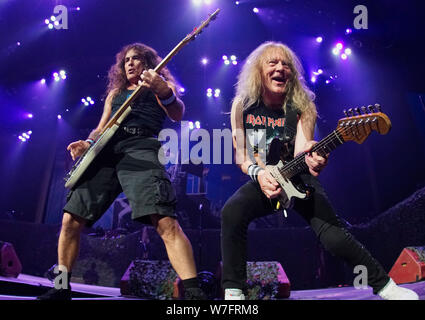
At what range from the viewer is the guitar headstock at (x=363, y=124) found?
2.17 metres

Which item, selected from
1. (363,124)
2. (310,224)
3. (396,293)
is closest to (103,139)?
(310,224)

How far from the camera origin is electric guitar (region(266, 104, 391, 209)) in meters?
2.20

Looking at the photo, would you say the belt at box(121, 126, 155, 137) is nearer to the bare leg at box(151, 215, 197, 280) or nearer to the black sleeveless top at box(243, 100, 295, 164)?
the bare leg at box(151, 215, 197, 280)

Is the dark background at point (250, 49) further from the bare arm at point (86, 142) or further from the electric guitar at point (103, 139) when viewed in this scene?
the electric guitar at point (103, 139)

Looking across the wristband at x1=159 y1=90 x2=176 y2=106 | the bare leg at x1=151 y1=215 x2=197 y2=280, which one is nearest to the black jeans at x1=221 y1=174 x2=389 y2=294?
the bare leg at x1=151 y1=215 x2=197 y2=280

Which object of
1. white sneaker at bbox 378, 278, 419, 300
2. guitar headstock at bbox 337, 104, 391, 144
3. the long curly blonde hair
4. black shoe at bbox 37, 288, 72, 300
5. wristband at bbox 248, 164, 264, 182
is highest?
the long curly blonde hair

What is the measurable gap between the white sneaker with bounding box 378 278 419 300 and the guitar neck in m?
0.97

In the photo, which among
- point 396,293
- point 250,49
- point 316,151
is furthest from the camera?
point 250,49

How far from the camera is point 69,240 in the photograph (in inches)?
102

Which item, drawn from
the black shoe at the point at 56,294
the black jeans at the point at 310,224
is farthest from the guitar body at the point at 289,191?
the black shoe at the point at 56,294

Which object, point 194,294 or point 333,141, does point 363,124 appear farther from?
point 194,294

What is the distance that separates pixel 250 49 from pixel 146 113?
291 inches
